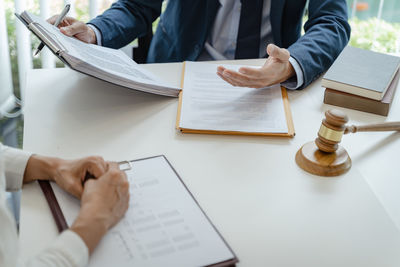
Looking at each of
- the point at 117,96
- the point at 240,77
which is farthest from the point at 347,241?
the point at 117,96

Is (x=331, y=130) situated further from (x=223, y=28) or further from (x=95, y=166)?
(x=223, y=28)

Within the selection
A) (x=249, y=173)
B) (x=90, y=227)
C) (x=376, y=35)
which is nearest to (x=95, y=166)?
(x=90, y=227)

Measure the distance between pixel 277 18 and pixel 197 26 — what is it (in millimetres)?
288

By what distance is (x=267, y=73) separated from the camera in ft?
3.94

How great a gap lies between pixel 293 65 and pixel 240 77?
0.17 m

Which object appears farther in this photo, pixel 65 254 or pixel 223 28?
pixel 223 28

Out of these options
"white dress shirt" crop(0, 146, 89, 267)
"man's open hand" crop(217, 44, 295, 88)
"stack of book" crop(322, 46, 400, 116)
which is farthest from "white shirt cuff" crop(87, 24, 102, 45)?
"white dress shirt" crop(0, 146, 89, 267)

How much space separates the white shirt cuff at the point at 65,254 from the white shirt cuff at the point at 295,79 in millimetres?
772

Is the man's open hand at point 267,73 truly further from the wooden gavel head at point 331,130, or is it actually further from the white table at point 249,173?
the wooden gavel head at point 331,130

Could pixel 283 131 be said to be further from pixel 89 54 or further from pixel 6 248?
pixel 6 248

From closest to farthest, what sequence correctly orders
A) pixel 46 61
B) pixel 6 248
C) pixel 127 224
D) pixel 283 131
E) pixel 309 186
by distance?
pixel 6 248 < pixel 127 224 < pixel 309 186 < pixel 283 131 < pixel 46 61

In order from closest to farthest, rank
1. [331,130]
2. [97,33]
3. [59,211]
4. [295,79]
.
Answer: [59,211] < [331,130] < [295,79] < [97,33]

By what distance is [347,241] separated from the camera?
30.6 inches

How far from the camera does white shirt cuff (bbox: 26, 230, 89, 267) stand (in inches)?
25.9
